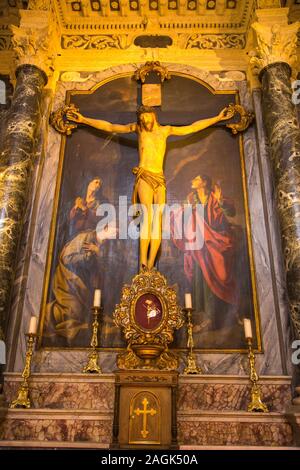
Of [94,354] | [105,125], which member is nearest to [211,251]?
[94,354]

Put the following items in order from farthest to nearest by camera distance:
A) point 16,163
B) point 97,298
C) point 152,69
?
point 152,69, point 16,163, point 97,298

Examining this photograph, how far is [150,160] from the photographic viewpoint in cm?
680

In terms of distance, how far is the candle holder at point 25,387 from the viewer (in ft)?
17.2

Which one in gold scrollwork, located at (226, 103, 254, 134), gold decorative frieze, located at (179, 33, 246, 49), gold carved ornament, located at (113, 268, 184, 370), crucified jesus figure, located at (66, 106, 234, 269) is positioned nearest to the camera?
gold carved ornament, located at (113, 268, 184, 370)

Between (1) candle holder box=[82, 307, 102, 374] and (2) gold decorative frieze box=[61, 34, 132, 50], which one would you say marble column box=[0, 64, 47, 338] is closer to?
(1) candle holder box=[82, 307, 102, 374]

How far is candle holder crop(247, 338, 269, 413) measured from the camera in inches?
203

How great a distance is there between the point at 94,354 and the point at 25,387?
965mm

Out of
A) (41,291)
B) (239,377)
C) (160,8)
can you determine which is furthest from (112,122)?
(239,377)

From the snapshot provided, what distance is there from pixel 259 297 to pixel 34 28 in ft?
19.5

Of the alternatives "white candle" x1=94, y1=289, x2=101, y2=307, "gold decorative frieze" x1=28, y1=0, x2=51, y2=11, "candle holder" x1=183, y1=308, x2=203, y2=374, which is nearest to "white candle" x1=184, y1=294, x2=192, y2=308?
"candle holder" x1=183, y1=308, x2=203, y2=374

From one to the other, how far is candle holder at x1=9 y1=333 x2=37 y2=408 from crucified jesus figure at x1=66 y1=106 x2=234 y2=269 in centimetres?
190

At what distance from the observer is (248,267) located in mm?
6414

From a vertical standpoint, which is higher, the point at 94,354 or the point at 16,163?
the point at 16,163

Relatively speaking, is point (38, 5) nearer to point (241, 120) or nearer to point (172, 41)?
point (172, 41)
